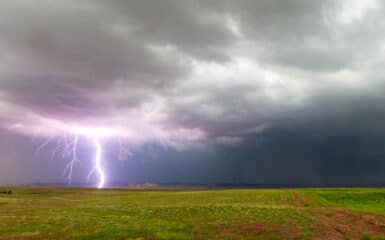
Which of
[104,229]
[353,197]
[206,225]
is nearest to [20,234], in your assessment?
[104,229]

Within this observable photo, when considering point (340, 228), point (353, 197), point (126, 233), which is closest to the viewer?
point (126, 233)

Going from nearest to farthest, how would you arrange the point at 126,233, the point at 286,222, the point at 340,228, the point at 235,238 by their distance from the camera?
the point at 235,238 < the point at 126,233 < the point at 340,228 < the point at 286,222

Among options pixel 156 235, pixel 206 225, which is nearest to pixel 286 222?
pixel 206 225

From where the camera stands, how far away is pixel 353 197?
8806 centimetres

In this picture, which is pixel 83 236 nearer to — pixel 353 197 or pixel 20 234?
pixel 20 234

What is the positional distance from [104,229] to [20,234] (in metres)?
6.09

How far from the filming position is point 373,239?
2422cm

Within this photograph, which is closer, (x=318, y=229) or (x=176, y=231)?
(x=176, y=231)

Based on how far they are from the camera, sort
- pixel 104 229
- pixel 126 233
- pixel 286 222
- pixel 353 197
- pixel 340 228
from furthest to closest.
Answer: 1. pixel 353 197
2. pixel 286 222
3. pixel 340 228
4. pixel 104 229
5. pixel 126 233

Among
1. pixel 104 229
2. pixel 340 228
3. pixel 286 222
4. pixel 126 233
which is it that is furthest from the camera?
pixel 286 222

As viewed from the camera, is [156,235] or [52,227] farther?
[52,227]

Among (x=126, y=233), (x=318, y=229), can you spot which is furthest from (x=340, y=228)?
(x=126, y=233)

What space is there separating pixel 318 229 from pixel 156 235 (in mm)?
13754

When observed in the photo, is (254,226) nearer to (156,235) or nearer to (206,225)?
(206,225)
